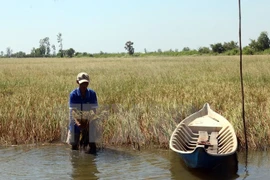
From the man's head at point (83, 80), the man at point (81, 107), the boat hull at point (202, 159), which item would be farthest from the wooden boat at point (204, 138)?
the man's head at point (83, 80)

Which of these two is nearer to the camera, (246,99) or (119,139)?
(119,139)

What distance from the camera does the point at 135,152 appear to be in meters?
7.07

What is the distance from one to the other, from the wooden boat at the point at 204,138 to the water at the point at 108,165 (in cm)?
26

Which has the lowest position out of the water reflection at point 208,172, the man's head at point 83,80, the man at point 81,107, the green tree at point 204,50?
the water reflection at point 208,172

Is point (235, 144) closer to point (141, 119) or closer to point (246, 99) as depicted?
point (141, 119)

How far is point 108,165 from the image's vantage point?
250 inches

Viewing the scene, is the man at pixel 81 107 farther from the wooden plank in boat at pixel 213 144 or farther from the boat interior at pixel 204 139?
the wooden plank in boat at pixel 213 144

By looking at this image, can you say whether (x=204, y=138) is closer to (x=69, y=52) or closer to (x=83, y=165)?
(x=83, y=165)

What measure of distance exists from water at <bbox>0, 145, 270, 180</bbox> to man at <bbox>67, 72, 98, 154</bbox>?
311mm

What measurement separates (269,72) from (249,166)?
32.0 ft

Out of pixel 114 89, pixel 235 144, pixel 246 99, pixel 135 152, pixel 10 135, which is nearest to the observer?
pixel 235 144

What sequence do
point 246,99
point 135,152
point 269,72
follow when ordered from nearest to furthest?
point 135,152 → point 246,99 → point 269,72

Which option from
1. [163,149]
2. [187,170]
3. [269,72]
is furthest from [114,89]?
[269,72]

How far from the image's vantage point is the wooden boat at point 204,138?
5.48 metres
